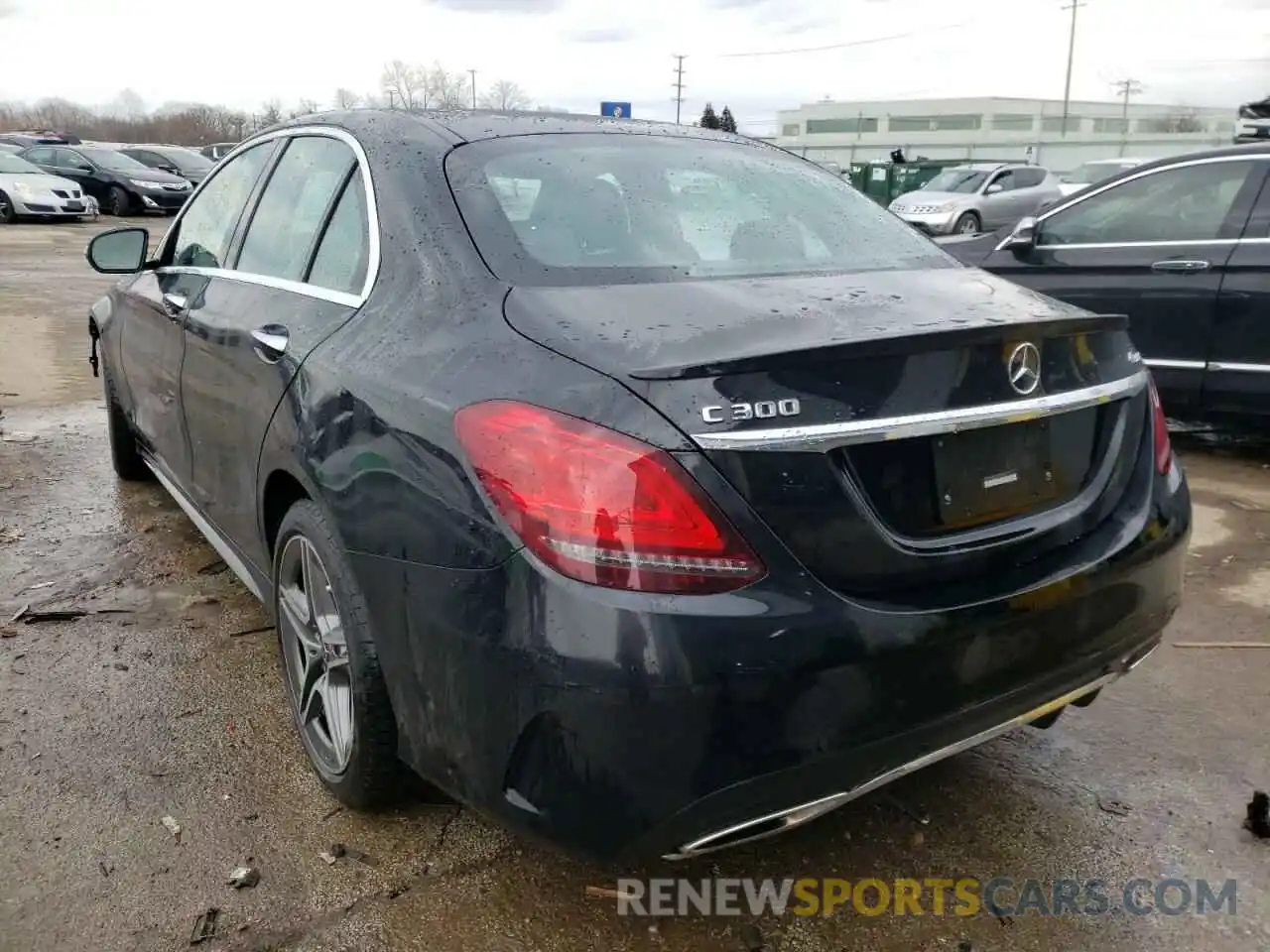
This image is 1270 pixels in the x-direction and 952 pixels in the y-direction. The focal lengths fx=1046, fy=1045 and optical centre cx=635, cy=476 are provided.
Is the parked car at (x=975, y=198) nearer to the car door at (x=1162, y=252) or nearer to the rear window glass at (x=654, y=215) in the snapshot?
the car door at (x=1162, y=252)

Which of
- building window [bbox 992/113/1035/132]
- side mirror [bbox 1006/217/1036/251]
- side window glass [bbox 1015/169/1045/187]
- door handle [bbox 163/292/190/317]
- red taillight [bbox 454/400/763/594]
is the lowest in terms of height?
red taillight [bbox 454/400/763/594]

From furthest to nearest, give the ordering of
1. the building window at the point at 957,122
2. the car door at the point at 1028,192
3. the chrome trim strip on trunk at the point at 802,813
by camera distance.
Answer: the building window at the point at 957,122 < the car door at the point at 1028,192 < the chrome trim strip on trunk at the point at 802,813

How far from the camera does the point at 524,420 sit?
6.03 ft

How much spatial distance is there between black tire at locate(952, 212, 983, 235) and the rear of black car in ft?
63.6

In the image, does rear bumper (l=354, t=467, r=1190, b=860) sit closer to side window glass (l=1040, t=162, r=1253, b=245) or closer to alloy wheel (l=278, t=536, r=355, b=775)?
alloy wheel (l=278, t=536, r=355, b=775)

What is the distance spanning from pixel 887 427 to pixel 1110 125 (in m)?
81.0

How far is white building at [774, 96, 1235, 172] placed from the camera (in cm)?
5806

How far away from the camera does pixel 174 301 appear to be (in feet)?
11.9

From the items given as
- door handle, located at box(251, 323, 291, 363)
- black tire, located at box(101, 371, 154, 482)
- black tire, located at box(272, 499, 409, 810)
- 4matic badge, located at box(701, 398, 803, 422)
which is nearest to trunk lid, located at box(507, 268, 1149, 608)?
4matic badge, located at box(701, 398, 803, 422)

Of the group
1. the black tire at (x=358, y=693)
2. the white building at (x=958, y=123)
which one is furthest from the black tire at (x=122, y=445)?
the white building at (x=958, y=123)

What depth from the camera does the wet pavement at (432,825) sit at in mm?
2184

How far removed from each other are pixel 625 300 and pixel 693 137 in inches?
46.7

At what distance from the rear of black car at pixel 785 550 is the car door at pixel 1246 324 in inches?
146

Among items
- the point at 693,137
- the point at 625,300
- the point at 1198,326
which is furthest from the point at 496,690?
the point at 1198,326
